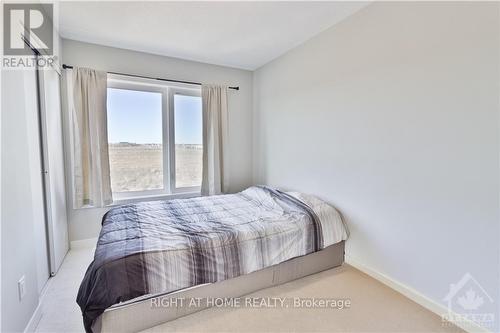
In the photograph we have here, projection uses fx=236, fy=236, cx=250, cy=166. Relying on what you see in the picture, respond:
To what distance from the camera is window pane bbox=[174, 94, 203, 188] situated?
3.49 meters

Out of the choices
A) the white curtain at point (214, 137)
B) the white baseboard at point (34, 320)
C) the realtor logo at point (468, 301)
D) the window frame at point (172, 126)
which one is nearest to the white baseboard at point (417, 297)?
the realtor logo at point (468, 301)

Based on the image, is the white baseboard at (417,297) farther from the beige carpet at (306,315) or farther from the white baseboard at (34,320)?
the white baseboard at (34,320)

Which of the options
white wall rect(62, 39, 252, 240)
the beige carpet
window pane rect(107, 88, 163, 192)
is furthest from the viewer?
window pane rect(107, 88, 163, 192)

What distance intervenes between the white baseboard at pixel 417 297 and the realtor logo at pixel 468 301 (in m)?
0.02

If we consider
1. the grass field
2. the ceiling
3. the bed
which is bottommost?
the bed

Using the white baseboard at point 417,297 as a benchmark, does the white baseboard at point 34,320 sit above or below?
above

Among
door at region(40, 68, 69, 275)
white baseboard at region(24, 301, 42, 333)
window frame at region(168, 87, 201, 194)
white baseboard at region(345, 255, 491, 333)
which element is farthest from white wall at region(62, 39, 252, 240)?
white baseboard at region(345, 255, 491, 333)

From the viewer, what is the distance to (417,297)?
1.90m

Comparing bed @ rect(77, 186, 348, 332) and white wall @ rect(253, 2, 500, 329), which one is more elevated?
white wall @ rect(253, 2, 500, 329)

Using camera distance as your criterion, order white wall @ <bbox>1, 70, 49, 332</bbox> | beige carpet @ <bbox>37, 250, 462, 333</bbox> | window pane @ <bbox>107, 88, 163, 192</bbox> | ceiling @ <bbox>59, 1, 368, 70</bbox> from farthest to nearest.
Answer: window pane @ <bbox>107, 88, 163, 192</bbox>, ceiling @ <bbox>59, 1, 368, 70</bbox>, beige carpet @ <bbox>37, 250, 462, 333</bbox>, white wall @ <bbox>1, 70, 49, 332</bbox>

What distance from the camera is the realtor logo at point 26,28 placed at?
1.50 meters

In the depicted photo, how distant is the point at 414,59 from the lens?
6.08 ft

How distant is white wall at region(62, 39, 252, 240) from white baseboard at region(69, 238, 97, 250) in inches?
1.7

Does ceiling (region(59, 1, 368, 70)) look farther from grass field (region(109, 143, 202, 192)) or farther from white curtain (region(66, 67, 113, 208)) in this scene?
grass field (region(109, 143, 202, 192))
